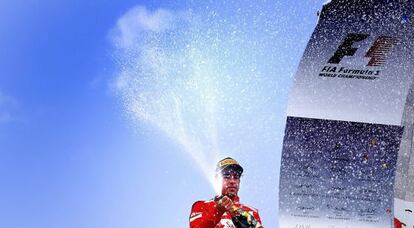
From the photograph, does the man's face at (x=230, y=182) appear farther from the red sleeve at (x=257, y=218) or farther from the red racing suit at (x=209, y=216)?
the red sleeve at (x=257, y=218)

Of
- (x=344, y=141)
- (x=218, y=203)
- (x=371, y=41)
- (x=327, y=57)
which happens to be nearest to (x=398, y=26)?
(x=371, y=41)

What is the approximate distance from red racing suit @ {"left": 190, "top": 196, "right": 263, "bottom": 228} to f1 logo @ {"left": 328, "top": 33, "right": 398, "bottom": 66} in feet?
11.3

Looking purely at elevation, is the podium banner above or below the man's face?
above

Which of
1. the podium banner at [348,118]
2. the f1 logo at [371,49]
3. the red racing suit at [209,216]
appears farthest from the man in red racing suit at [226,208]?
the f1 logo at [371,49]

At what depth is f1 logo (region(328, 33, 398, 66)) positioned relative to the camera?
744 centimetres

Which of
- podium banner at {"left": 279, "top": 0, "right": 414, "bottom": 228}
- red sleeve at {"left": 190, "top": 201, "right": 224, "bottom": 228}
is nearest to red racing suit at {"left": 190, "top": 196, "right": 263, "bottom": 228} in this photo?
red sleeve at {"left": 190, "top": 201, "right": 224, "bottom": 228}

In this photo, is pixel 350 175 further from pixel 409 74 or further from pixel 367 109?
pixel 409 74

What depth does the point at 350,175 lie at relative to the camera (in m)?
7.59

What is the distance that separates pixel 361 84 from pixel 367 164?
100cm

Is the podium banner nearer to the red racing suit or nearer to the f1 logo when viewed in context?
the f1 logo

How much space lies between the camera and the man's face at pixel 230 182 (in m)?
4.48

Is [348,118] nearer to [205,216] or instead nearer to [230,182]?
[230,182]

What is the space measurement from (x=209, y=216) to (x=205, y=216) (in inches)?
1.2

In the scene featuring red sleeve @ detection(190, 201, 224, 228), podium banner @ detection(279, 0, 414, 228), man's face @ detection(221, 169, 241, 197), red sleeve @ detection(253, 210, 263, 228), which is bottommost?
red sleeve @ detection(190, 201, 224, 228)
